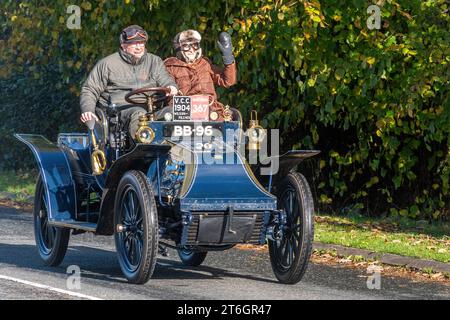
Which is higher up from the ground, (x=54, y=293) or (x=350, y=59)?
(x=350, y=59)

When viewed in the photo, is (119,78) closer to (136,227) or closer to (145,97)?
(145,97)

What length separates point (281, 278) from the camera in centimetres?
1056

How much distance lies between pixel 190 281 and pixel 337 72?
5.15 m

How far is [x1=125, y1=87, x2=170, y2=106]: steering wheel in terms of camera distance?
428 inches

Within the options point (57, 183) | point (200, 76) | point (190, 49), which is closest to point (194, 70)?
point (200, 76)

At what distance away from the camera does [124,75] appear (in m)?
11.4

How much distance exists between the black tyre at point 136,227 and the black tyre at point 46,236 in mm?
1288

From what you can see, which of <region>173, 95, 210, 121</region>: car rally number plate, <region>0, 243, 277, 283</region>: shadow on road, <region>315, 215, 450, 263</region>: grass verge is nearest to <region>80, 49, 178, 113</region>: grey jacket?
<region>173, 95, 210, 121</region>: car rally number plate

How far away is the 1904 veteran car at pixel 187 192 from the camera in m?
9.96

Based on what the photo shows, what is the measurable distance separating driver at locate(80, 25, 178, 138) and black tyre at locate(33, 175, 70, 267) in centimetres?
113

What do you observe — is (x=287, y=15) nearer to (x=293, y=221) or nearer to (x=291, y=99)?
(x=291, y=99)

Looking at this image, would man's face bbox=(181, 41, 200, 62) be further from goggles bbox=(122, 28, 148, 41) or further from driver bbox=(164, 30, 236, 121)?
goggles bbox=(122, 28, 148, 41)
